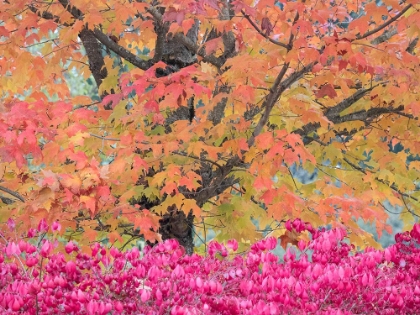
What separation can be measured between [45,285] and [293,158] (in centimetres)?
258

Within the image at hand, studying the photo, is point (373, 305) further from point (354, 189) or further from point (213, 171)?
point (354, 189)

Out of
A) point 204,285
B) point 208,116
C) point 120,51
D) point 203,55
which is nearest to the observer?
point 204,285

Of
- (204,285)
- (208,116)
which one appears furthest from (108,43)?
(204,285)

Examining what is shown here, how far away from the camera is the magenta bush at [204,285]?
8.70 ft

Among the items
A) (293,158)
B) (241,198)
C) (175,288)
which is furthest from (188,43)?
(175,288)

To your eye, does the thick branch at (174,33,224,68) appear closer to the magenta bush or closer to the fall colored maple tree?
the fall colored maple tree

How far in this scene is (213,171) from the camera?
5.93 m

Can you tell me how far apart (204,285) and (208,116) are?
2.92m

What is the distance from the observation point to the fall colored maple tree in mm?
4355

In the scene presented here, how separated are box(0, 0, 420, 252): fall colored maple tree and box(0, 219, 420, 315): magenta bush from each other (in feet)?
3.75

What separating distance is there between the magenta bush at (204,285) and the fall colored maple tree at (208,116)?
3.75 feet

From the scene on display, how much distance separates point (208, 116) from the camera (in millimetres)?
5434

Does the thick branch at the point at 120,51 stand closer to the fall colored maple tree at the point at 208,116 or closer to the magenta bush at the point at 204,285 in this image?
the fall colored maple tree at the point at 208,116

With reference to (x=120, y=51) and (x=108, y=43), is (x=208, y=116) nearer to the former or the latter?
(x=120, y=51)
